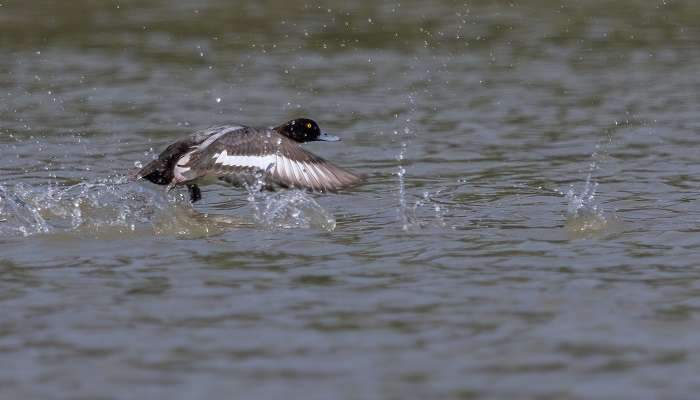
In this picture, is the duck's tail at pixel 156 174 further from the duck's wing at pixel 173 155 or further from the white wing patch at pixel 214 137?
the white wing patch at pixel 214 137

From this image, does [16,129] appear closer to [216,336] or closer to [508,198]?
[508,198]

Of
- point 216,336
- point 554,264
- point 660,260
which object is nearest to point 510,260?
point 554,264

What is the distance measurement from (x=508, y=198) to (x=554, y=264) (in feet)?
7.19

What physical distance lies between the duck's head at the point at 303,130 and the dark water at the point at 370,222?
1.95 feet

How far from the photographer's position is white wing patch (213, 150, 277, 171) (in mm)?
8805

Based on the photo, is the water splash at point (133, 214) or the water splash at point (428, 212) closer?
the water splash at point (133, 214)

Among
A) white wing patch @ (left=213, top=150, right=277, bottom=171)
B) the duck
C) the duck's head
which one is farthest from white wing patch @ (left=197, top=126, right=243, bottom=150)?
the duck's head

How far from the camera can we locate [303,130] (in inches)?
398

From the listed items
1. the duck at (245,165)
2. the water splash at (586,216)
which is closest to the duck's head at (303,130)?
the duck at (245,165)

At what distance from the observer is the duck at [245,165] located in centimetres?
856

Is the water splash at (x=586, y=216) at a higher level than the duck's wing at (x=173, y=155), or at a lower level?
lower

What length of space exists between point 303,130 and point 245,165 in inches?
52.8

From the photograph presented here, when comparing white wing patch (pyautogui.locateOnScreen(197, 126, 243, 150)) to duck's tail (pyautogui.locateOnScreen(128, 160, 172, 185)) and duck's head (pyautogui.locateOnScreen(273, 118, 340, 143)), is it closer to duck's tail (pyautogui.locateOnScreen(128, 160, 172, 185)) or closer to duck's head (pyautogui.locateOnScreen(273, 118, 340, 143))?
duck's tail (pyautogui.locateOnScreen(128, 160, 172, 185))

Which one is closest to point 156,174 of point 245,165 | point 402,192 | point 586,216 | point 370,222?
point 245,165
